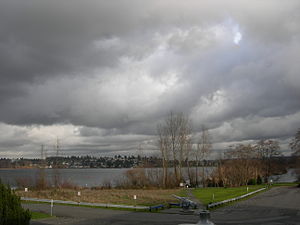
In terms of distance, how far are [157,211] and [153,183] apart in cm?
3137

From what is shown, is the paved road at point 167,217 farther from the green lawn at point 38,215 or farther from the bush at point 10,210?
the bush at point 10,210

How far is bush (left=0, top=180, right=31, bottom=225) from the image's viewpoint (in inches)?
408

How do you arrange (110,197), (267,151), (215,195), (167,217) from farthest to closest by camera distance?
1. (267,151)
2. (215,195)
3. (110,197)
4. (167,217)

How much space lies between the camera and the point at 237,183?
55.8 m

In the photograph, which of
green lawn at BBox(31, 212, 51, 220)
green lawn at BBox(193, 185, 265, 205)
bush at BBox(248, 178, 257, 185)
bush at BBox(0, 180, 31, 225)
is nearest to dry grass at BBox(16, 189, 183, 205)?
green lawn at BBox(193, 185, 265, 205)

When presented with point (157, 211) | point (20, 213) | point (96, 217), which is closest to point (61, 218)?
point (96, 217)

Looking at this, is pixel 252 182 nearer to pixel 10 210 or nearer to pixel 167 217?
pixel 167 217

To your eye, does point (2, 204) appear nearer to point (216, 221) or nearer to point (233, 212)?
point (216, 221)

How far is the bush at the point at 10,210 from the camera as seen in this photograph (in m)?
10.4

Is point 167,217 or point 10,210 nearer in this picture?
point 10,210

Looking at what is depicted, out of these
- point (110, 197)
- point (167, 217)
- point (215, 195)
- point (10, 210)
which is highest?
point (10, 210)

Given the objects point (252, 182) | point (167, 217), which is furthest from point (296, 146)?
point (167, 217)

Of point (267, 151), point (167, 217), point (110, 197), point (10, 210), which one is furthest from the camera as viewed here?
point (267, 151)

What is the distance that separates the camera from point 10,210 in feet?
34.4
